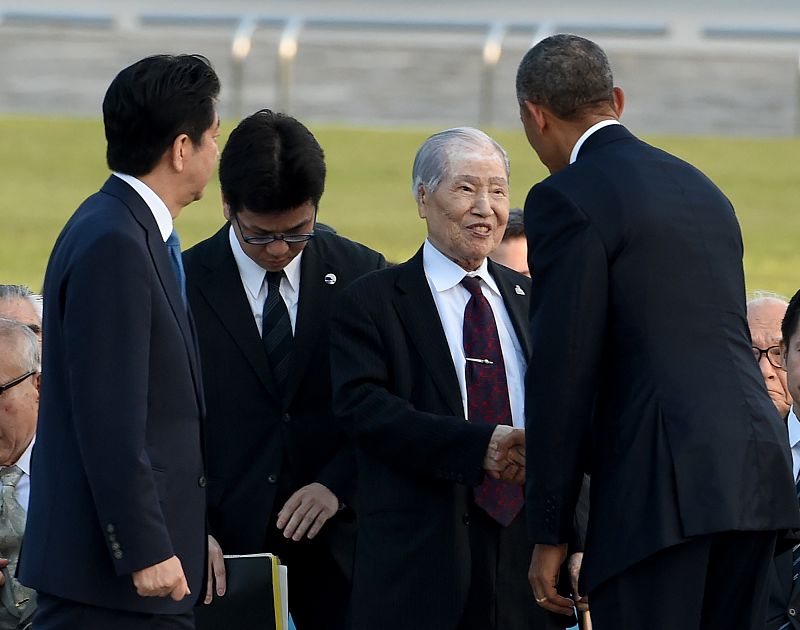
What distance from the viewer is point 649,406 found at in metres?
A: 3.28

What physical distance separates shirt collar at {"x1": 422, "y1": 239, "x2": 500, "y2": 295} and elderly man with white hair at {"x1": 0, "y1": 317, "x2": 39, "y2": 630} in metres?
1.14

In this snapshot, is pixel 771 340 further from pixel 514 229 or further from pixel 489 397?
pixel 489 397

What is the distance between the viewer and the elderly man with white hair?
407 centimetres

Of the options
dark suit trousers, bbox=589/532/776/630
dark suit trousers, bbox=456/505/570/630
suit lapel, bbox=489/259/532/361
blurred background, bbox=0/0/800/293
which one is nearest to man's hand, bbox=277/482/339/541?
dark suit trousers, bbox=456/505/570/630

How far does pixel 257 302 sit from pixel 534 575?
1310 millimetres

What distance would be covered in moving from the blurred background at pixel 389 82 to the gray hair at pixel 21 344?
848 centimetres

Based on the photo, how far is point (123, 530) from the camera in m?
3.11

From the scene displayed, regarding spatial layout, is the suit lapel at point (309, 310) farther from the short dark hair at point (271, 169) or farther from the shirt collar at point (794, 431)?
the shirt collar at point (794, 431)

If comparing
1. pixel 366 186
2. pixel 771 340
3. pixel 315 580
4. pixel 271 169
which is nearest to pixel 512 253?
pixel 771 340

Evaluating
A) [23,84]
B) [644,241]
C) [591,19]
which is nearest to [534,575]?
[644,241]

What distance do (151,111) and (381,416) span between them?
3.29 feet

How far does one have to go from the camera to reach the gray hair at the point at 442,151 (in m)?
4.12

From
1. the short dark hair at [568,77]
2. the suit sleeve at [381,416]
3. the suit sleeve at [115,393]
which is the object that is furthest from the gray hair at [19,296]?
the short dark hair at [568,77]

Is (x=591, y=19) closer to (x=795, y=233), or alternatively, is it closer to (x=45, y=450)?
(x=795, y=233)
